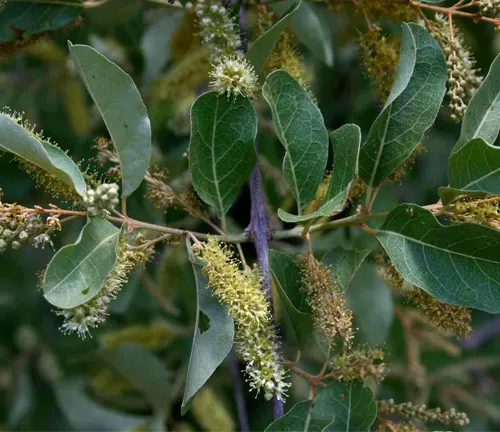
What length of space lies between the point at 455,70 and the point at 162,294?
174 centimetres

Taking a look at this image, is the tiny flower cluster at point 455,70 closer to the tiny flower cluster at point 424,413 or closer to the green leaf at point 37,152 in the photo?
the tiny flower cluster at point 424,413

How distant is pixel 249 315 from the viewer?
1.27 metres

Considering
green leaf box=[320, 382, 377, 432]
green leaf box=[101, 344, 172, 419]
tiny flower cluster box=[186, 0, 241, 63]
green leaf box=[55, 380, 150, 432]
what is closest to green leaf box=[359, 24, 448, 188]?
tiny flower cluster box=[186, 0, 241, 63]

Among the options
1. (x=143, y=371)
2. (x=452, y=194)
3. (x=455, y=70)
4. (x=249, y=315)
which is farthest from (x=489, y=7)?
(x=143, y=371)

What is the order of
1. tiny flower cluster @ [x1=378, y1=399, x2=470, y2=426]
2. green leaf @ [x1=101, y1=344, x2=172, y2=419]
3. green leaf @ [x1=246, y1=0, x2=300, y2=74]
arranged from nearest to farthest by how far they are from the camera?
green leaf @ [x1=246, y1=0, x2=300, y2=74]
tiny flower cluster @ [x1=378, y1=399, x2=470, y2=426]
green leaf @ [x1=101, y1=344, x2=172, y2=419]

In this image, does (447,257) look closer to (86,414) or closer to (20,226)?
(20,226)

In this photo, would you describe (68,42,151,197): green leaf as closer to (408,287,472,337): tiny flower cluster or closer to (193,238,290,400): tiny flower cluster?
(193,238,290,400): tiny flower cluster

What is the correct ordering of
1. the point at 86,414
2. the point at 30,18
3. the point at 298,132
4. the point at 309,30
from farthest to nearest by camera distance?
the point at 86,414 < the point at 309,30 < the point at 30,18 < the point at 298,132

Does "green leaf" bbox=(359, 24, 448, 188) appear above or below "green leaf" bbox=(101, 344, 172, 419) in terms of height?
above

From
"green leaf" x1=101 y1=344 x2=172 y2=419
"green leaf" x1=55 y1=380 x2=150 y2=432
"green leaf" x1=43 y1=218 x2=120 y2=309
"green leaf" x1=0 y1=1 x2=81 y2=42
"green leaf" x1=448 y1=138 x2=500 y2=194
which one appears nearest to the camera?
"green leaf" x1=43 y1=218 x2=120 y2=309

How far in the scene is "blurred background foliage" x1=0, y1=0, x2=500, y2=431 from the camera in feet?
7.91

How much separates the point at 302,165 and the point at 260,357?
1.23ft

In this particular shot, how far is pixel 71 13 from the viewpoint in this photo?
1714 millimetres

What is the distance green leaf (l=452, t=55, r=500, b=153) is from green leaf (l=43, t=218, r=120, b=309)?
2.10 ft
